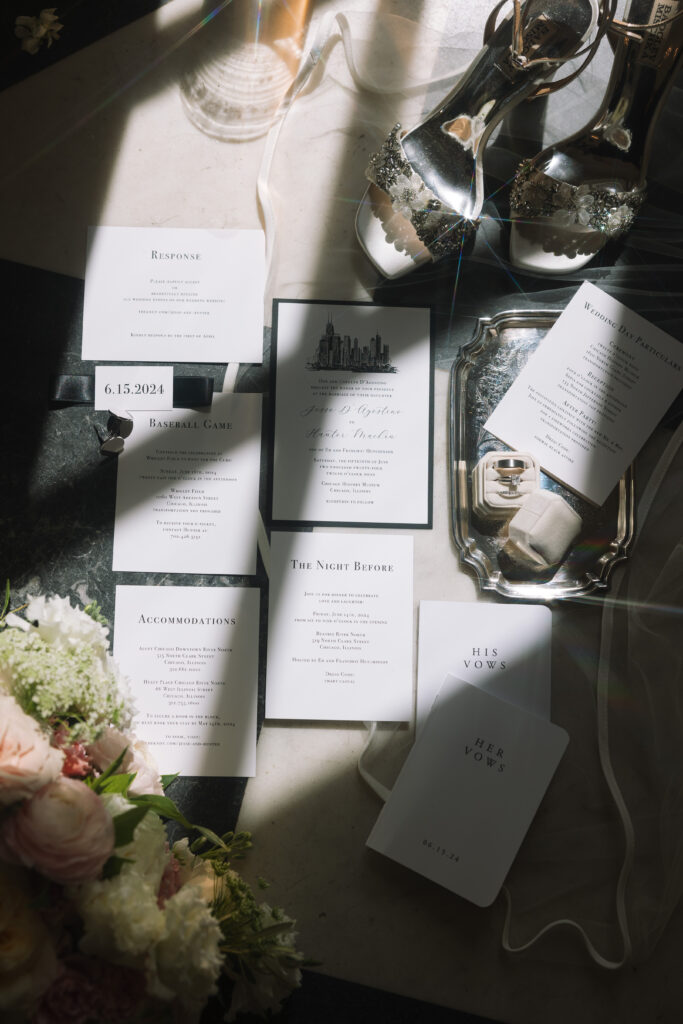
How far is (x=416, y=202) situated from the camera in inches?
42.2

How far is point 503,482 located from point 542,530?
9 cm

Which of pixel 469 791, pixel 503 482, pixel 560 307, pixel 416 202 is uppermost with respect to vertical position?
pixel 416 202

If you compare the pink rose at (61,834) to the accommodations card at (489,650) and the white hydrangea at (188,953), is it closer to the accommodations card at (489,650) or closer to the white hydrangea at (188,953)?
the white hydrangea at (188,953)

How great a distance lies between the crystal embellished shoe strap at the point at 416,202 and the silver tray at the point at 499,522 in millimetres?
139

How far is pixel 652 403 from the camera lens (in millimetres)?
1122

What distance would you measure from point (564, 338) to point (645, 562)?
37 cm

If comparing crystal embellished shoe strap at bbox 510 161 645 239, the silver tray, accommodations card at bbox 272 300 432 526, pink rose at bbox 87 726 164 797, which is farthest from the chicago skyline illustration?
pink rose at bbox 87 726 164 797

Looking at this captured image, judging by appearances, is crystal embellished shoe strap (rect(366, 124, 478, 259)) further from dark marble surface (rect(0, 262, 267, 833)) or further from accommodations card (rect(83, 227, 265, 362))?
dark marble surface (rect(0, 262, 267, 833))

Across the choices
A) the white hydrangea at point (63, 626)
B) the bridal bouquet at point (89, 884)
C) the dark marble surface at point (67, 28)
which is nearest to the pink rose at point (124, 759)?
the bridal bouquet at point (89, 884)

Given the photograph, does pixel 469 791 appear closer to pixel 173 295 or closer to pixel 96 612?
pixel 96 612

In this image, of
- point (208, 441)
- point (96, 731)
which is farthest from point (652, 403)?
point (96, 731)

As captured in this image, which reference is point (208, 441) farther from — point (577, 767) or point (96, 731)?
point (577, 767)

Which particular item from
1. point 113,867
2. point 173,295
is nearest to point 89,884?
point 113,867

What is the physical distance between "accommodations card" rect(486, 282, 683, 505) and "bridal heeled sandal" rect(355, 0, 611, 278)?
0.23 m
